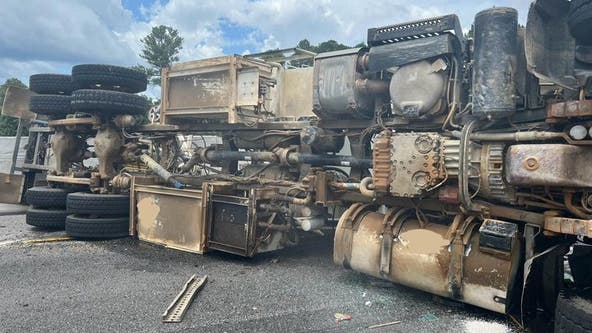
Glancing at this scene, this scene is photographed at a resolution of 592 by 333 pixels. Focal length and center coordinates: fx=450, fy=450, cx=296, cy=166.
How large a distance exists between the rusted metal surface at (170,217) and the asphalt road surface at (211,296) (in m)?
0.19

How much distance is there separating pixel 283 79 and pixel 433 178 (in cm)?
337

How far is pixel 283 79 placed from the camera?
6.51 metres

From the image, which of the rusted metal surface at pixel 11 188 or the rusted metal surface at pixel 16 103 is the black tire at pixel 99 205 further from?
the rusted metal surface at pixel 16 103

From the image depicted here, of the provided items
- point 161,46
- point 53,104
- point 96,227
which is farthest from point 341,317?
point 161,46

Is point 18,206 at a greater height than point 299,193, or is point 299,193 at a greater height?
point 299,193

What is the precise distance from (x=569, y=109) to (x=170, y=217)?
446 centimetres

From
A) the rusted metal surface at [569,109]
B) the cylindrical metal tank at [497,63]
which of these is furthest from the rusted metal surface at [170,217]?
the rusted metal surface at [569,109]

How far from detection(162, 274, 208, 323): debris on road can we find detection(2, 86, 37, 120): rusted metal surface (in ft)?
24.5

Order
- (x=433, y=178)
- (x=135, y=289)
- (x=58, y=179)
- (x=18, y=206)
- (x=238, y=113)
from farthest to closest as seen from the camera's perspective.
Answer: (x=18, y=206), (x=58, y=179), (x=238, y=113), (x=135, y=289), (x=433, y=178)

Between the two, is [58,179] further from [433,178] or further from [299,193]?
[433,178]

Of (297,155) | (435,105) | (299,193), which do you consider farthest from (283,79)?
(435,105)

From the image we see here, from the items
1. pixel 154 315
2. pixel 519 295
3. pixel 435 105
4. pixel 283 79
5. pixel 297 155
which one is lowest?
pixel 154 315

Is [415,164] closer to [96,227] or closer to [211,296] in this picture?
[211,296]

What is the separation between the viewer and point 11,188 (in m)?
9.22
